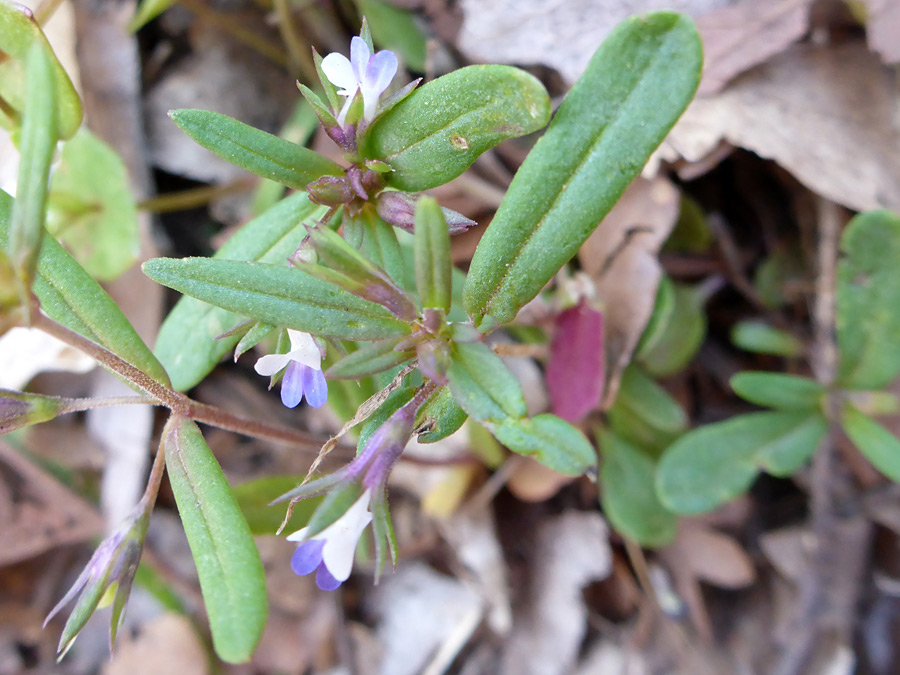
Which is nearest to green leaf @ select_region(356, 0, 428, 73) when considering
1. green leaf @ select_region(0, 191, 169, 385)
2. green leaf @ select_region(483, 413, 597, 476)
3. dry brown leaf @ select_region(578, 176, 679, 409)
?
dry brown leaf @ select_region(578, 176, 679, 409)

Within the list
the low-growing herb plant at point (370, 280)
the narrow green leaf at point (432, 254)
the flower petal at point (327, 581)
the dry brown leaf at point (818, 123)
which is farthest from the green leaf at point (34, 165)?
the dry brown leaf at point (818, 123)

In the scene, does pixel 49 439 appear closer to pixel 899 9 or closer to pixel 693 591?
pixel 693 591

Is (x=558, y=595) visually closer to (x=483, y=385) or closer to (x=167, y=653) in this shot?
(x=167, y=653)

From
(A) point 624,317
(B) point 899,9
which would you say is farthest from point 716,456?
(B) point 899,9

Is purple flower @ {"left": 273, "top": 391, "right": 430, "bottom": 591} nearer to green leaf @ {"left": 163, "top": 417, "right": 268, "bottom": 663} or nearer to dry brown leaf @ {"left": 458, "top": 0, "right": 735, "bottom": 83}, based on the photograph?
green leaf @ {"left": 163, "top": 417, "right": 268, "bottom": 663}

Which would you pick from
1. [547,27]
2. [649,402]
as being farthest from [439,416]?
[547,27]
